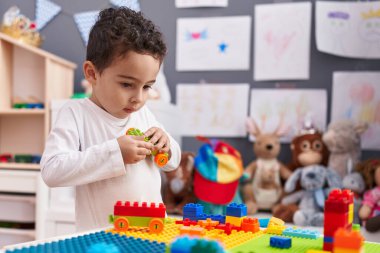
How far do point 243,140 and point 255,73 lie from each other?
0.29 metres

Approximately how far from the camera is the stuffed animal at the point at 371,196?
1.49 metres

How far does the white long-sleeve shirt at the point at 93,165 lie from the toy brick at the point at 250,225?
0.79 ft

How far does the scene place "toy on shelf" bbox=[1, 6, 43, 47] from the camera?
2010mm

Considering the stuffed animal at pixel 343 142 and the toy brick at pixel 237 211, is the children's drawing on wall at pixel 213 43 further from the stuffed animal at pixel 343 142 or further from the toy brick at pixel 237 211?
the toy brick at pixel 237 211

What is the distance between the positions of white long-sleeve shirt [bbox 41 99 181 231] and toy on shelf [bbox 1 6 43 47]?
1.23 meters

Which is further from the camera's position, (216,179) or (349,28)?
(349,28)

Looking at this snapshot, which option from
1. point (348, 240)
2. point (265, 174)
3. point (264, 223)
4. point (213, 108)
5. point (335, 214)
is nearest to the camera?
point (348, 240)

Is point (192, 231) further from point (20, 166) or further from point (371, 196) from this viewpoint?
point (20, 166)

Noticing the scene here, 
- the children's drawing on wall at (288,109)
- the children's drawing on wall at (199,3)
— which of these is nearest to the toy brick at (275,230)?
the children's drawing on wall at (288,109)

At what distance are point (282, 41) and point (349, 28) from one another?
27 cm

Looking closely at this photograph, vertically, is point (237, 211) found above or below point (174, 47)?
below

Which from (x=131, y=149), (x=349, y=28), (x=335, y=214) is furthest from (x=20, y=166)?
(x=335, y=214)

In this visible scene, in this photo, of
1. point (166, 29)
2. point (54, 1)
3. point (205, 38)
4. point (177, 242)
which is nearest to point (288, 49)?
point (205, 38)

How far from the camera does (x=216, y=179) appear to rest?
1685 mm
